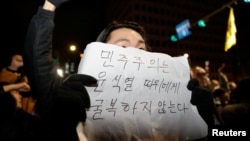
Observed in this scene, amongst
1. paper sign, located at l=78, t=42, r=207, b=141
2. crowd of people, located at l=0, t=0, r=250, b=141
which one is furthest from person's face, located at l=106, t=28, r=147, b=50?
paper sign, located at l=78, t=42, r=207, b=141

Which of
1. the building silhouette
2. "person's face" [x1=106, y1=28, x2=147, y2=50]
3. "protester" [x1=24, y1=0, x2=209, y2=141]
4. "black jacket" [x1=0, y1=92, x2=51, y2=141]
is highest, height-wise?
the building silhouette

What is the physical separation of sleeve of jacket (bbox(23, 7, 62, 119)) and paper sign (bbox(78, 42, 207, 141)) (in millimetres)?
235

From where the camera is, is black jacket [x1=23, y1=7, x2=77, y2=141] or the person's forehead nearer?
black jacket [x1=23, y1=7, x2=77, y2=141]

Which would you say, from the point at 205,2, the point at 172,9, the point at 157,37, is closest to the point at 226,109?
the point at 157,37

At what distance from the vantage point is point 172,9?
79812mm

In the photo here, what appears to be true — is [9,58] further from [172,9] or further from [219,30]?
[219,30]

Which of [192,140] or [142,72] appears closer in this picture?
[142,72]

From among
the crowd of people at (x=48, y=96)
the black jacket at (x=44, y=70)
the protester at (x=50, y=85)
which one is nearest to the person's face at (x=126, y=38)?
the crowd of people at (x=48, y=96)

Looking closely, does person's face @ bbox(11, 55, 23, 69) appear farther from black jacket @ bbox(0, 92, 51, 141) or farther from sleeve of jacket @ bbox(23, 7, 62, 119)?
sleeve of jacket @ bbox(23, 7, 62, 119)

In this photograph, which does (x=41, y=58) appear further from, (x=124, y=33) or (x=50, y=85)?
(x=124, y=33)

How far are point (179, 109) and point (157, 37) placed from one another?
7557cm

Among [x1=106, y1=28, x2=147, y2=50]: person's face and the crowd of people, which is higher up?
[x1=106, y1=28, x2=147, y2=50]: person's face

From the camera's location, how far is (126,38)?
1.81 m

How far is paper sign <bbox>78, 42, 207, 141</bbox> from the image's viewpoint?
143 cm
